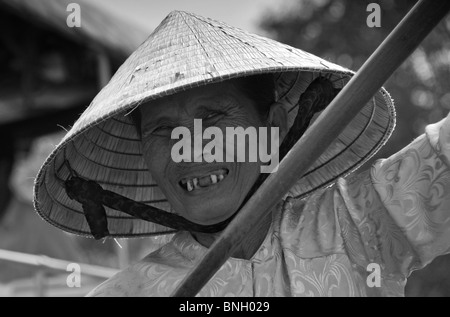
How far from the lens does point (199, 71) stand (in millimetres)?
1576

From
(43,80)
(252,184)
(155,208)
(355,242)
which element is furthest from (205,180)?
(43,80)

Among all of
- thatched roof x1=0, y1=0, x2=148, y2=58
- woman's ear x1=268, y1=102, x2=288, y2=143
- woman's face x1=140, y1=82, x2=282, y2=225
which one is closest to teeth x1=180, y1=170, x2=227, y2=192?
woman's face x1=140, y1=82, x2=282, y2=225

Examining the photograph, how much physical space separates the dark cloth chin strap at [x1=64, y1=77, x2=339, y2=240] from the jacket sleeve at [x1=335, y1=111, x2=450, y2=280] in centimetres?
21

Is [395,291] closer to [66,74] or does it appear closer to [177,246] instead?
[177,246]

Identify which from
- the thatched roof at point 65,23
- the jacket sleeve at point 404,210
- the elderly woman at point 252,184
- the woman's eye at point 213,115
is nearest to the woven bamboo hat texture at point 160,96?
the elderly woman at point 252,184

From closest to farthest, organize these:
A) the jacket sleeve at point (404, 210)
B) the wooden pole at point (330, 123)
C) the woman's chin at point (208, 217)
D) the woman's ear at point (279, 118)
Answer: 1. the wooden pole at point (330, 123)
2. the jacket sleeve at point (404, 210)
3. the woman's chin at point (208, 217)
4. the woman's ear at point (279, 118)

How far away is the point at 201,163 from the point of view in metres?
1.67

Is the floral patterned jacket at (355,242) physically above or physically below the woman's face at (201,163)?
below

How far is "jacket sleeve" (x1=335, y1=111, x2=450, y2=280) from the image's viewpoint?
155cm

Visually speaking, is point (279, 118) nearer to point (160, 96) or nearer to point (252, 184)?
point (252, 184)

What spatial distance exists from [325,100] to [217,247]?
587 mm

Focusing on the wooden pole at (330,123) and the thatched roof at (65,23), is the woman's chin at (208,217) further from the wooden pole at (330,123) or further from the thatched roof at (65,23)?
the thatched roof at (65,23)

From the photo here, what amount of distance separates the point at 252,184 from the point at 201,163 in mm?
136

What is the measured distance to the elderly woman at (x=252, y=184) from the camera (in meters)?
1.57
